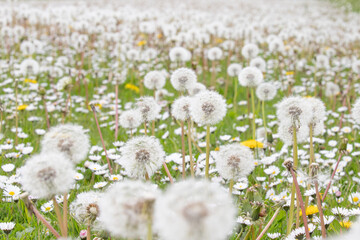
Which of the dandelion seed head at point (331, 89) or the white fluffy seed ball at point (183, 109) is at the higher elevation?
the white fluffy seed ball at point (183, 109)

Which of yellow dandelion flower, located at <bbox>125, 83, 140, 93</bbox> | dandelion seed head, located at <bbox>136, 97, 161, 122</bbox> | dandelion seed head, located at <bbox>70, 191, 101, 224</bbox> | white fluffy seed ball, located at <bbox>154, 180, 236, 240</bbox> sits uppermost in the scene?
white fluffy seed ball, located at <bbox>154, 180, 236, 240</bbox>

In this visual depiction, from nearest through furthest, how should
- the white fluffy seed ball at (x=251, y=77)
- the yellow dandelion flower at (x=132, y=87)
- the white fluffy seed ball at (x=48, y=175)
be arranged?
the white fluffy seed ball at (x=48, y=175), the white fluffy seed ball at (x=251, y=77), the yellow dandelion flower at (x=132, y=87)

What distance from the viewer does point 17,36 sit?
297 inches

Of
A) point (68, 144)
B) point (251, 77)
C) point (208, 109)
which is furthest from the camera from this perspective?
point (251, 77)

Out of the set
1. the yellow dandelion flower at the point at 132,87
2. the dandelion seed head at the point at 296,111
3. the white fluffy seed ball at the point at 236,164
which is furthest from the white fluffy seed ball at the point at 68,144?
the yellow dandelion flower at the point at 132,87

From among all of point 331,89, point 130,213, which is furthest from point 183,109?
point 331,89

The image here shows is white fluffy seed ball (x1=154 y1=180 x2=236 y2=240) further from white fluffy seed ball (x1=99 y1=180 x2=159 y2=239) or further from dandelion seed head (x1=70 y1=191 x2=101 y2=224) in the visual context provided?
dandelion seed head (x1=70 y1=191 x2=101 y2=224)

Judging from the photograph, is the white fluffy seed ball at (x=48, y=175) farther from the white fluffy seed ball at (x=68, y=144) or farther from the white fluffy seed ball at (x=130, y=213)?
the white fluffy seed ball at (x=130, y=213)

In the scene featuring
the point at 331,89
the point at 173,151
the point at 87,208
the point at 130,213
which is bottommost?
the point at 173,151

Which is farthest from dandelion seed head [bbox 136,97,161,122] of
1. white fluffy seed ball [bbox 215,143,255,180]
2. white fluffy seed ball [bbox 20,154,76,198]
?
white fluffy seed ball [bbox 20,154,76,198]

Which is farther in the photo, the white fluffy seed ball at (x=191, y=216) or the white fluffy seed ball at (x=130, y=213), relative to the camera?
the white fluffy seed ball at (x=130, y=213)

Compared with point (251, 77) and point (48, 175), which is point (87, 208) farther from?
point (251, 77)

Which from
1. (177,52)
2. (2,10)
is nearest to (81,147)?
(177,52)

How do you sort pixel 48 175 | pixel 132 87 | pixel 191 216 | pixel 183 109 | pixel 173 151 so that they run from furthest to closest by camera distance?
pixel 132 87 → pixel 173 151 → pixel 183 109 → pixel 48 175 → pixel 191 216
